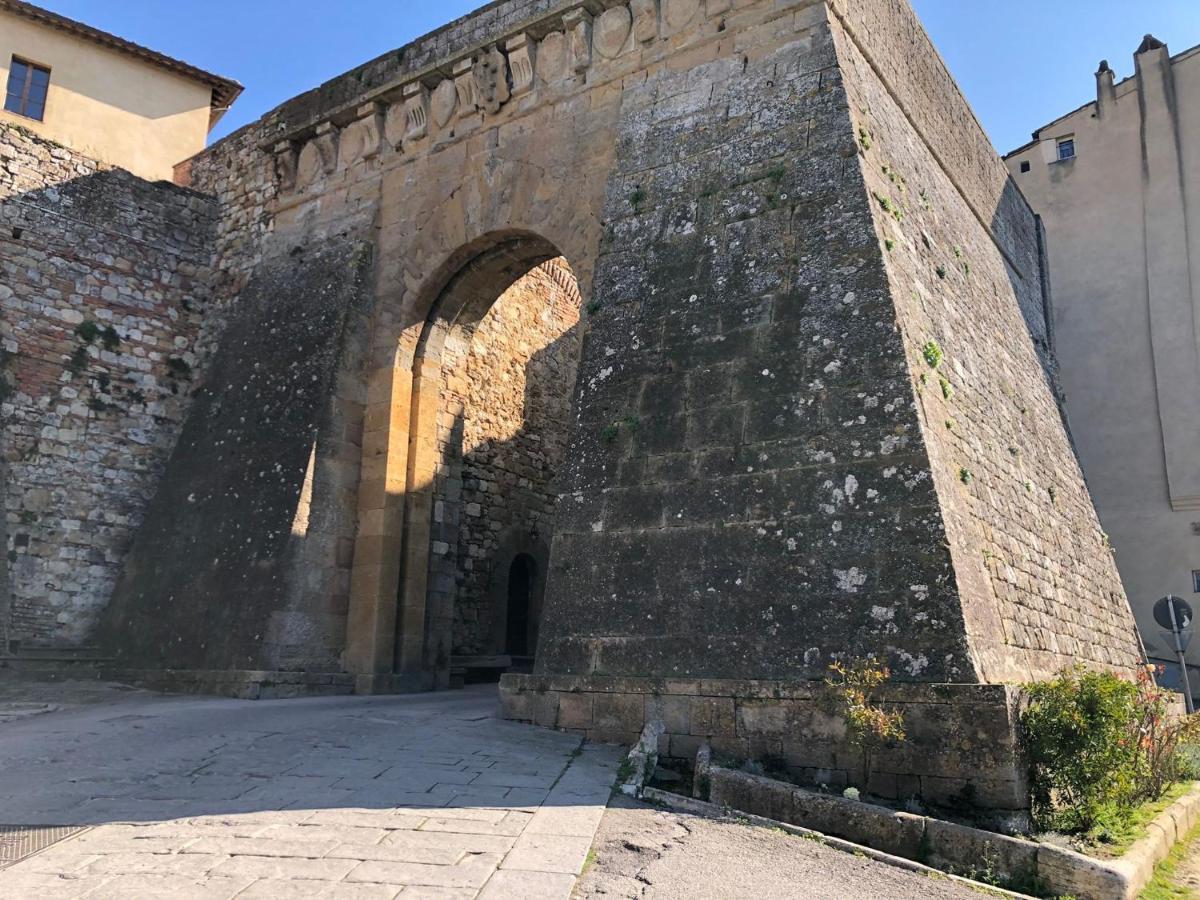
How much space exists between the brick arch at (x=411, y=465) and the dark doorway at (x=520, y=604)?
165cm

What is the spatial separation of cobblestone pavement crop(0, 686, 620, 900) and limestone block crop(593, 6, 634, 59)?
607 cm

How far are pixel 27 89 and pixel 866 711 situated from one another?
1460cm

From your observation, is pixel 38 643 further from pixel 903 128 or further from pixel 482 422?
pixel 903 128

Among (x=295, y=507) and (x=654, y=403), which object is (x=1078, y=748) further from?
(x=295, y=507)

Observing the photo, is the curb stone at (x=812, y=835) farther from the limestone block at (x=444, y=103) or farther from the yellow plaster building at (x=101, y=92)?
the yellow plaster building at (x=101, y=92)

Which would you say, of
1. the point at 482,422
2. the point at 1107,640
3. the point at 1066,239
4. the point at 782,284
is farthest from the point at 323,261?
the point at 1066,239

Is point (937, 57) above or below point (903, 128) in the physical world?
above

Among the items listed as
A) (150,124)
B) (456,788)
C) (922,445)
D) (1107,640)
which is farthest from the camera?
(150,124)

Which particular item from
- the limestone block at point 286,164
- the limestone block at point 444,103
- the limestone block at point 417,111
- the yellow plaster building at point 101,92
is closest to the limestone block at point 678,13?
the limestone block at point 444,103

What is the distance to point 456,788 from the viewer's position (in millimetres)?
4848

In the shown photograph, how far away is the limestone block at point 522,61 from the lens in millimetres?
9492

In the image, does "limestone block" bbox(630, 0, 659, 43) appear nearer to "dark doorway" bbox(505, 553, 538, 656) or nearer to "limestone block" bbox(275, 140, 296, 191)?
"limestone block" bbox(275, 140, 296, 191)

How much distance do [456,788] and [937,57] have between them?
397 inches

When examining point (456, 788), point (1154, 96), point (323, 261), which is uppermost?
point (1154, 96)
